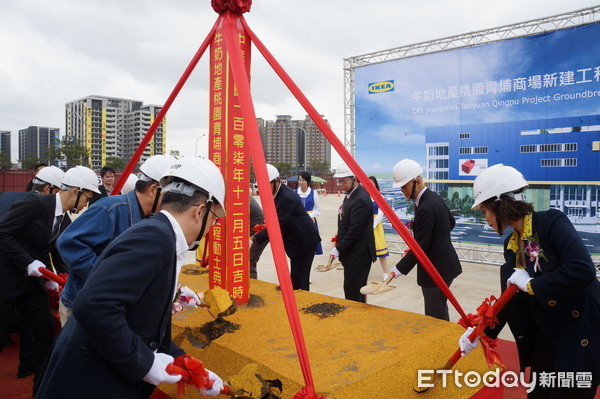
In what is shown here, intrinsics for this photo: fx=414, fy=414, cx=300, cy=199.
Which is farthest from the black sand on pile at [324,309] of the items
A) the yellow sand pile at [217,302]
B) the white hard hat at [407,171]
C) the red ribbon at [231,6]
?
the red ribbon at [231,6]

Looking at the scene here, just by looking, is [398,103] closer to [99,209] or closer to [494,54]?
[494,54]

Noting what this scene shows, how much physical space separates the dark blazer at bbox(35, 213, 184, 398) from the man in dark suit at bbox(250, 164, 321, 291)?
311 cm

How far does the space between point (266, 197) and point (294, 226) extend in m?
2.47

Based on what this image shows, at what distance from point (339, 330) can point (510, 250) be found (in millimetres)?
1114

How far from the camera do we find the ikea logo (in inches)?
311

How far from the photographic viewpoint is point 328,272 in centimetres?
739

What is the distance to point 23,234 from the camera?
3061mm

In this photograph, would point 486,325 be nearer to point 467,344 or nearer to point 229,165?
point 467,344

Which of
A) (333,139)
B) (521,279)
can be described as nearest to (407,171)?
(333,139)

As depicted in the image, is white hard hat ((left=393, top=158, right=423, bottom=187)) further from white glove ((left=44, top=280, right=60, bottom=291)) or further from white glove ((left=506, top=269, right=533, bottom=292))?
white glove ((left=44, top=280, right=60, bottom=291))

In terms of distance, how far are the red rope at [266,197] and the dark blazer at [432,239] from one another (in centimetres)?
163

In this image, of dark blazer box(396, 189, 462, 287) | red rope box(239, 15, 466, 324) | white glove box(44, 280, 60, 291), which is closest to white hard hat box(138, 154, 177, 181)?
red rope box(239, 15, 466, 324)

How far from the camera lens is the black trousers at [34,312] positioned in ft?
10.3

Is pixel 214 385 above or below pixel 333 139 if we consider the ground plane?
below
